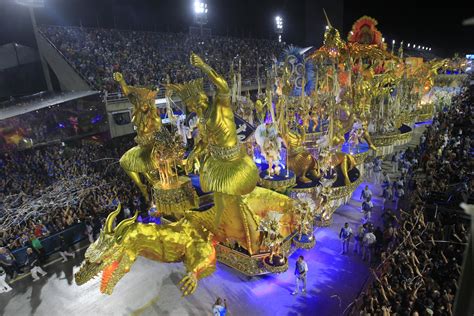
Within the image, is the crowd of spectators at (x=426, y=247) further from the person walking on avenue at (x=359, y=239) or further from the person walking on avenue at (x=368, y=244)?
the person walking on avenue at (x=359, y=239)

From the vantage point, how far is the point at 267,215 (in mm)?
7137

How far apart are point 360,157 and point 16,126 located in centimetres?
1361

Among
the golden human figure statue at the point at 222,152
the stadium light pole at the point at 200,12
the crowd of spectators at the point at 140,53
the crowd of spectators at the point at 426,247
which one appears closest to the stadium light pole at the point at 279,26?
the crowd of spectators at the point at 140,53

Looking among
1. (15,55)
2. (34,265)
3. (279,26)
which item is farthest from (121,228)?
(279,26)

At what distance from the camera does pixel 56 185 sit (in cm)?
1017

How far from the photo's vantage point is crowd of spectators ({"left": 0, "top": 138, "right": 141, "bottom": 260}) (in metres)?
8.70

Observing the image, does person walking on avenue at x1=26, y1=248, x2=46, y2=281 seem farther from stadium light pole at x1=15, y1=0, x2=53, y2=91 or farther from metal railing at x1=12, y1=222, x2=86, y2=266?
stadium light pole at x1=15, y1=0, x2=53, y2=91

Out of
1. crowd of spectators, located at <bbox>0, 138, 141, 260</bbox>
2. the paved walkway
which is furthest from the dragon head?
crowd of spectators, located at <bbox>0, 138, 141, 260</bbox>

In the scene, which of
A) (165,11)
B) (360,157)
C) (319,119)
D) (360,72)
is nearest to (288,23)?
(165,11)

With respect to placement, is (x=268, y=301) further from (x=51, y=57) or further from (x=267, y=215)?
(x=51, y=57)

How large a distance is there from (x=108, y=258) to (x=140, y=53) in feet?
66.9

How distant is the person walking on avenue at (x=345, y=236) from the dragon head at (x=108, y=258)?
16.5 feet

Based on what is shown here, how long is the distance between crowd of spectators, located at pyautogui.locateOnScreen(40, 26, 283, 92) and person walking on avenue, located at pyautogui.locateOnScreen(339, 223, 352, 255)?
11230 millimetres

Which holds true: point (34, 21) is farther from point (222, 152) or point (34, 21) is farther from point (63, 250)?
point (222, 152)
